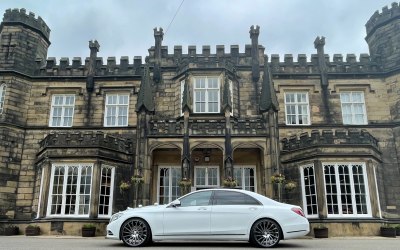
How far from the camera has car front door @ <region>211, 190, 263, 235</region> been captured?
902 centimetres

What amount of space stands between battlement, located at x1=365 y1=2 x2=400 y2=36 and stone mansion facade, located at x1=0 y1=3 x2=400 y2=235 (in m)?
0.06

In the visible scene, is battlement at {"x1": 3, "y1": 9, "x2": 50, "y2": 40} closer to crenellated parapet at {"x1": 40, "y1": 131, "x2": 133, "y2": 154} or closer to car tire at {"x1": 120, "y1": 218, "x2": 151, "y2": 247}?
crenellated parapet at {"x1": 40, "y1": 131, "x2": 133, "y2": 154}

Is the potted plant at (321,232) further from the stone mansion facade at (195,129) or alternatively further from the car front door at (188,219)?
the car front door at (188,219)

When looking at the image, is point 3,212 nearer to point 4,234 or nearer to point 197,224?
point 4,234

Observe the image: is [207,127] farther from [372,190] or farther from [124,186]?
[372,190]

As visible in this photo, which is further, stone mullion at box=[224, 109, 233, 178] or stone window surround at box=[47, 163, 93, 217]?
stone window surround at box=[47, 163, 93, 217]

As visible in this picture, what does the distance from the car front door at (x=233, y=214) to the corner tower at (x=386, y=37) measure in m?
15.8

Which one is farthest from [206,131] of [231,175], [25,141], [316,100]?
[25,141]

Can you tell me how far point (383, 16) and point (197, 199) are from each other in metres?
Result: 18.4

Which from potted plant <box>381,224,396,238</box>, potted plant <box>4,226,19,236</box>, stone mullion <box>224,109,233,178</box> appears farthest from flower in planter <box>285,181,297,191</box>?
potted plant <box>4,226,19,236</box>

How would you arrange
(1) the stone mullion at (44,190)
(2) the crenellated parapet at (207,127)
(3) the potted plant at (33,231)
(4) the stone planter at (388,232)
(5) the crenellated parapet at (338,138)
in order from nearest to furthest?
(4) the stone planter at (388,232) < (3) the potted plant at (33,231) < (1) the stone mullion at (44,190) < (5) the crenellated parapet at (338,138) < (2) the crenellated parapet at (207,127)

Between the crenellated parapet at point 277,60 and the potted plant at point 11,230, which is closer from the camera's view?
the potted plant at point 11,230

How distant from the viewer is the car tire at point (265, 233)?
9.00m

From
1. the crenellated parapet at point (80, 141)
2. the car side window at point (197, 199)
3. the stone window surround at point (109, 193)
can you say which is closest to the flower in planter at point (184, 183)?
the stone window surround at point (109, 193)
